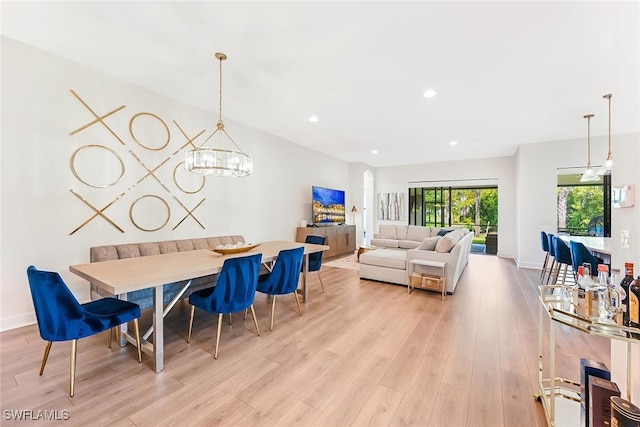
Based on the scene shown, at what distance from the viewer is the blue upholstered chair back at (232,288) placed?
2.29 meters

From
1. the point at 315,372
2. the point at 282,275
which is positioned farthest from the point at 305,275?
the point at 315,372

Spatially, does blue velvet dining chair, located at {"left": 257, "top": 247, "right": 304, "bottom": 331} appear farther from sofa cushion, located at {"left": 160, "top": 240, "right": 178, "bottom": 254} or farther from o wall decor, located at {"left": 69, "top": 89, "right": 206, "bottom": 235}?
o wall decor, located at {"left": 69, "top": 89, "right": 206, "bottom": 235}

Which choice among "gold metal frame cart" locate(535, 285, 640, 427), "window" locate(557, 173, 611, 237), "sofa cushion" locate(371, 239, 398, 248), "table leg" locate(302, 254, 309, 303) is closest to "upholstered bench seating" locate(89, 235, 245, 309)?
"table leg" locate(302, 254, 309, 303)

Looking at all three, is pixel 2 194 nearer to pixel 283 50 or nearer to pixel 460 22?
pixel 283 50

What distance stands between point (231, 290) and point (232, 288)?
0.02m

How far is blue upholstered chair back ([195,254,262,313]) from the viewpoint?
2.29m

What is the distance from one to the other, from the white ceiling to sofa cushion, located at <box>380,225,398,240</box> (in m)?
3.54

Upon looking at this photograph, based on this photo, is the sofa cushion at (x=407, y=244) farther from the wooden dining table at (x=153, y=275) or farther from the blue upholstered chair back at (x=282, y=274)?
the wooden dining table at (x=153, y=275)

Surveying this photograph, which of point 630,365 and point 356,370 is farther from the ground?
point 630,365

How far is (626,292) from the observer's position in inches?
51.1

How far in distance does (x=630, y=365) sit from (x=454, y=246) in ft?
9.50

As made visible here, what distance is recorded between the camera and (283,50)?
2.63 m

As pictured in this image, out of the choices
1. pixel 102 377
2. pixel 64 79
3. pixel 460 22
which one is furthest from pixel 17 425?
pixel 460 22

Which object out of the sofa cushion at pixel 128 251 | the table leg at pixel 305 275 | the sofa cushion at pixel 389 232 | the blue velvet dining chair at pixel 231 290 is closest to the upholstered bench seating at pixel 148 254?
the sofa cushion at pixel 128 251
